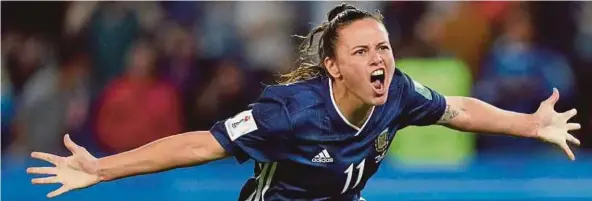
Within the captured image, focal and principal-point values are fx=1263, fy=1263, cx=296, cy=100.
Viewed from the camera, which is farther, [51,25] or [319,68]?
[51,25]

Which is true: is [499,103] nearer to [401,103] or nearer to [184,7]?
[184,7]

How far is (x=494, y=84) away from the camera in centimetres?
740

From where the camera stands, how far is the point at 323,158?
418 centimetres

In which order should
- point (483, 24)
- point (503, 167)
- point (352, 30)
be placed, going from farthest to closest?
point (483, 24) < point (503, 167) < point (352, 30)

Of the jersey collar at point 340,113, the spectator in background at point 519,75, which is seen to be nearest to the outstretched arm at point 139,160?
the jersey collar at point 340,113

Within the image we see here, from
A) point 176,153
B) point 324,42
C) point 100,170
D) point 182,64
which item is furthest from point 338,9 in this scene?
point 182,64

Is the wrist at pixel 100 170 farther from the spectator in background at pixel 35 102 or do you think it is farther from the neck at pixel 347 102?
the spectator in background at pixel 35 102

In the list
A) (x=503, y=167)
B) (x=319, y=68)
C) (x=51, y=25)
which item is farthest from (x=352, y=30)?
(x=51, y=25)

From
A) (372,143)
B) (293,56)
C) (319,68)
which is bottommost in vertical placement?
(372,143)

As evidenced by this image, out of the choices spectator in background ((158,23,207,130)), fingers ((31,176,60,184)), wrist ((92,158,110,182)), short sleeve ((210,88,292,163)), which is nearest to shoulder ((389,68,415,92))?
short sleeve ((210,88,292,163))

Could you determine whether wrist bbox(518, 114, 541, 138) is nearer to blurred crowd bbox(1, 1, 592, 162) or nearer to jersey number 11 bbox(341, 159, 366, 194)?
jersey number 11 bbox(341, 159, 366, 194)

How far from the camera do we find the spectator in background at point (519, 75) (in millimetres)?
7324

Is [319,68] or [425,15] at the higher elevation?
[425,15]

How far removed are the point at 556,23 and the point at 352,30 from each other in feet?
13.2
